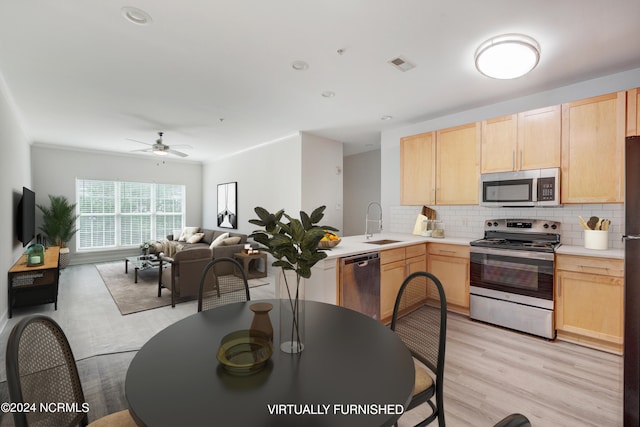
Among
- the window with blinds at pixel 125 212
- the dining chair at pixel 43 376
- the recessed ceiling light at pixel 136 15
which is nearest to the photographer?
the dining chair at pixel 43 376

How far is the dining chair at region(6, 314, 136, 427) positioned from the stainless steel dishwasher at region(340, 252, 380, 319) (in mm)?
1868

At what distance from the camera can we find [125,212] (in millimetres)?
7273

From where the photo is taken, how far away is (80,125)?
4.73 m

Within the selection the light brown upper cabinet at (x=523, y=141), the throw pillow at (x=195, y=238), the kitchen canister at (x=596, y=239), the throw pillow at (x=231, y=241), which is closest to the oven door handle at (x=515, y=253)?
the kitchen canister at (x=596, y=239)

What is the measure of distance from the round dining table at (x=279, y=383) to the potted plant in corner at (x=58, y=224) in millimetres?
6674

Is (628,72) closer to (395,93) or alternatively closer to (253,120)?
(395,93)

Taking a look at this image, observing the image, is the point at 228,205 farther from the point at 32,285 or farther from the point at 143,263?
the point at 32,285

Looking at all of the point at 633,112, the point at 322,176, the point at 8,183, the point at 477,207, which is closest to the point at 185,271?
the point at 8,183

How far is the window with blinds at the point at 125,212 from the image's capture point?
676 centimetres

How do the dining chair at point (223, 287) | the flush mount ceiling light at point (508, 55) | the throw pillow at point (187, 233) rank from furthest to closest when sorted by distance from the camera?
the throw pillow at point (187, 233)
the flush mount ceiling light at point (508, 55)
the dining chair at point (223, 287)

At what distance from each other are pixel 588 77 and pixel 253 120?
13.5 feet

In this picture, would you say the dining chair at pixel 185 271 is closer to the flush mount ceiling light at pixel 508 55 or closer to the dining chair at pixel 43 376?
the dining chair at pixel 43 376

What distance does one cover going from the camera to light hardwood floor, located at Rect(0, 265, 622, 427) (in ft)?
6.02

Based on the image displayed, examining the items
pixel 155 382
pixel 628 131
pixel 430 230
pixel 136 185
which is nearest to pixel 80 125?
pixel 136 185
